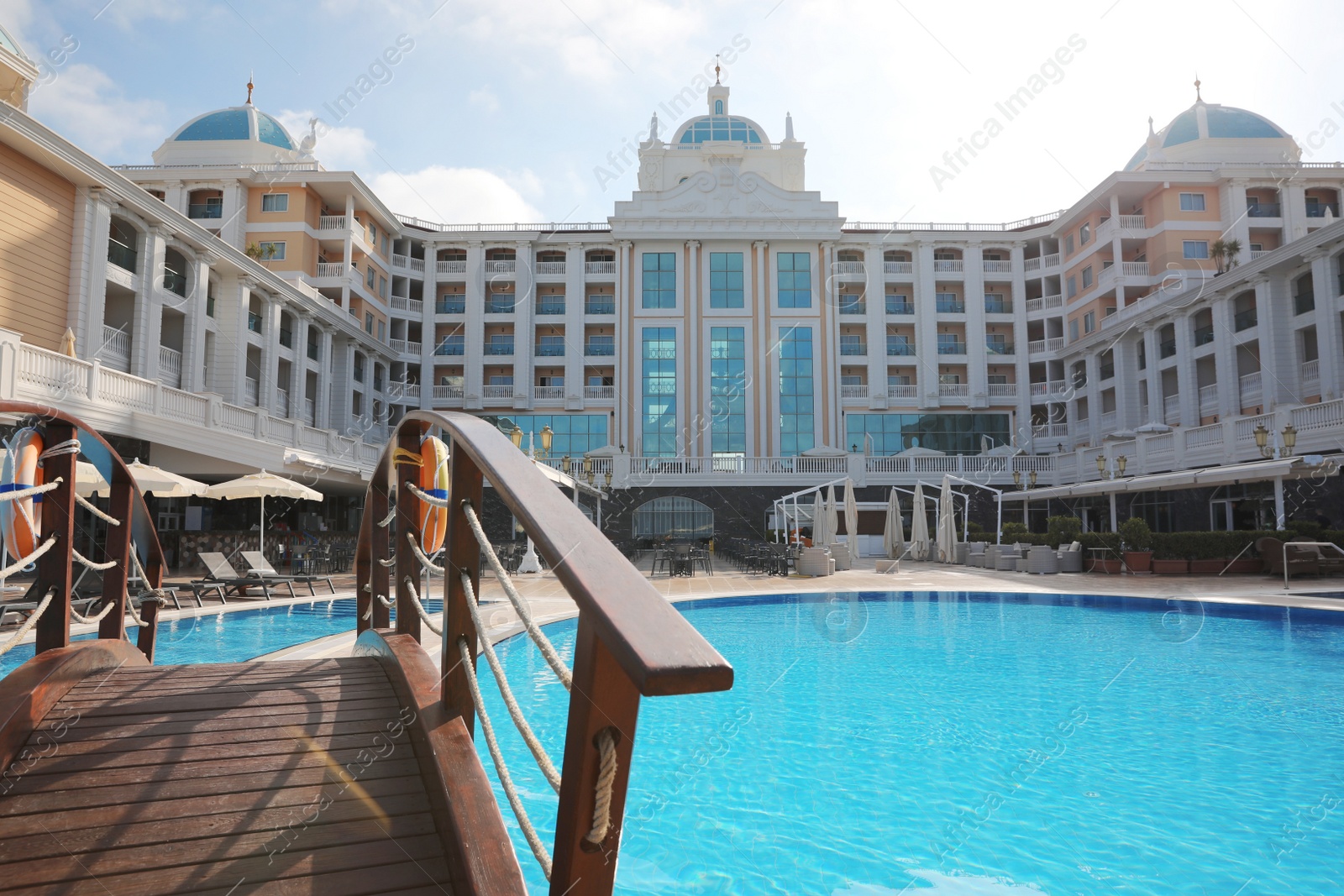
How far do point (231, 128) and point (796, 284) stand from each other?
84.6 ft

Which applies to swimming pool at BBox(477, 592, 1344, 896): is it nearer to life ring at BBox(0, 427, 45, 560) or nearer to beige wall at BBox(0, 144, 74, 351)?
life ring at BBox(0, 427, 45, 560)

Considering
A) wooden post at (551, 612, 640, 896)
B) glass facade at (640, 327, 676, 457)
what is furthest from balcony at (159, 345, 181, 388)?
wooden post at (551, 612, 640, 896)

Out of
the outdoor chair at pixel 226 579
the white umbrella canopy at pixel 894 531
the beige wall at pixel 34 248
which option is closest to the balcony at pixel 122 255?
the beige wall at pixel 34 248

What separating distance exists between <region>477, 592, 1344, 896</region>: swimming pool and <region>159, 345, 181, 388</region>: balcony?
19.0 meters

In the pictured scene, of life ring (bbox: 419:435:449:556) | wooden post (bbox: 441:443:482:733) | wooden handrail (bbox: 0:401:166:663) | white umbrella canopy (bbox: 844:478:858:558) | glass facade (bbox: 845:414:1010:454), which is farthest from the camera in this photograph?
glass facade (bbox: 845:414:1010:454)

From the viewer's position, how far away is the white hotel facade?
28.0 meters

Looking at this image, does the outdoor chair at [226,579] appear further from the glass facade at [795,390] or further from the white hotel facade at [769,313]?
the glass facade at [795,390]

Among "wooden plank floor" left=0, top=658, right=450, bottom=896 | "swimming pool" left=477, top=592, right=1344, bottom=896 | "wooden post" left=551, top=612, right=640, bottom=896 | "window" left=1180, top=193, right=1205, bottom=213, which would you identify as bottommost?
"swimming pool" left=477, top=592, right=1344, bottom=896

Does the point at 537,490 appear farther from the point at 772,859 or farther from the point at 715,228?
the point at 715,228

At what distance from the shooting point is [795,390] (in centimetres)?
3544

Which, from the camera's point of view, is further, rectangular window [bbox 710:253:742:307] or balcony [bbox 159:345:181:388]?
rectangular window [bbox 710:253:742:307]

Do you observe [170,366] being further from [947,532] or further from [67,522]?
[67,522]

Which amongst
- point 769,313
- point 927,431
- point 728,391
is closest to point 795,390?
point 728,391

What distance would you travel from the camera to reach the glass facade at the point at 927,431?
35.9 m
